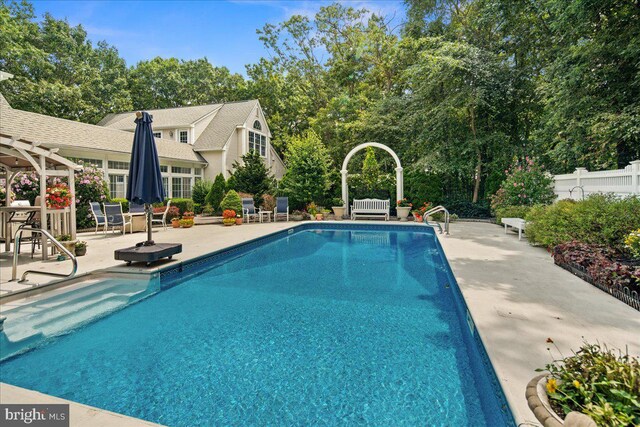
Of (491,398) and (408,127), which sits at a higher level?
(408,127)

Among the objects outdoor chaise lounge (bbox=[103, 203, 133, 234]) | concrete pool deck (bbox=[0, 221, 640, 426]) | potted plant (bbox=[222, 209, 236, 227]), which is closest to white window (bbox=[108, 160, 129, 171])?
outdoor chaise lounge (bbox=[103, 203, 133, 234])

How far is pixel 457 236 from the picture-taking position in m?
9.75

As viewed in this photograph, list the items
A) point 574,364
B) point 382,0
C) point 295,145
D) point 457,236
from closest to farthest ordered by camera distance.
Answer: point 574,364 → point 457,236 → point 295,145 → point 382,0

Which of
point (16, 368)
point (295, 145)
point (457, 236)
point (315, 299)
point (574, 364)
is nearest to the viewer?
point (574, 364)

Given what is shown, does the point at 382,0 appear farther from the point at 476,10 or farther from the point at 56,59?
the point at 56,59

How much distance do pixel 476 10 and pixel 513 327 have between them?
17.4 metres

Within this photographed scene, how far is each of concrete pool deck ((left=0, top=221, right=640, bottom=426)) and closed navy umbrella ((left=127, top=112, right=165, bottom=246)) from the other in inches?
51.8

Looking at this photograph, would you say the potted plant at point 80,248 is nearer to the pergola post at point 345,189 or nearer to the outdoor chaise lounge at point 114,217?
the outdoor chaise lounge at point 114,217

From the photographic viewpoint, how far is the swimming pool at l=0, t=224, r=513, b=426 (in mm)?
2541

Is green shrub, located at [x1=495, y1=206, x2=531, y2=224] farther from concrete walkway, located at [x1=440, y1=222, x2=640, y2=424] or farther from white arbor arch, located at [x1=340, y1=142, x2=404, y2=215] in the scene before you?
concrete walkway, located at [x1=440, y1=222, x2=640, y2=424]

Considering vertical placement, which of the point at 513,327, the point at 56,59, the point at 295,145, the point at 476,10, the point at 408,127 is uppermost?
the point at 56,59

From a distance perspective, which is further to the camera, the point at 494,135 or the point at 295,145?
the point at 295,145

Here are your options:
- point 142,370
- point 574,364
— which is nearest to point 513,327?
point 574,364

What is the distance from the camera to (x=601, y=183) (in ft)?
26.2
